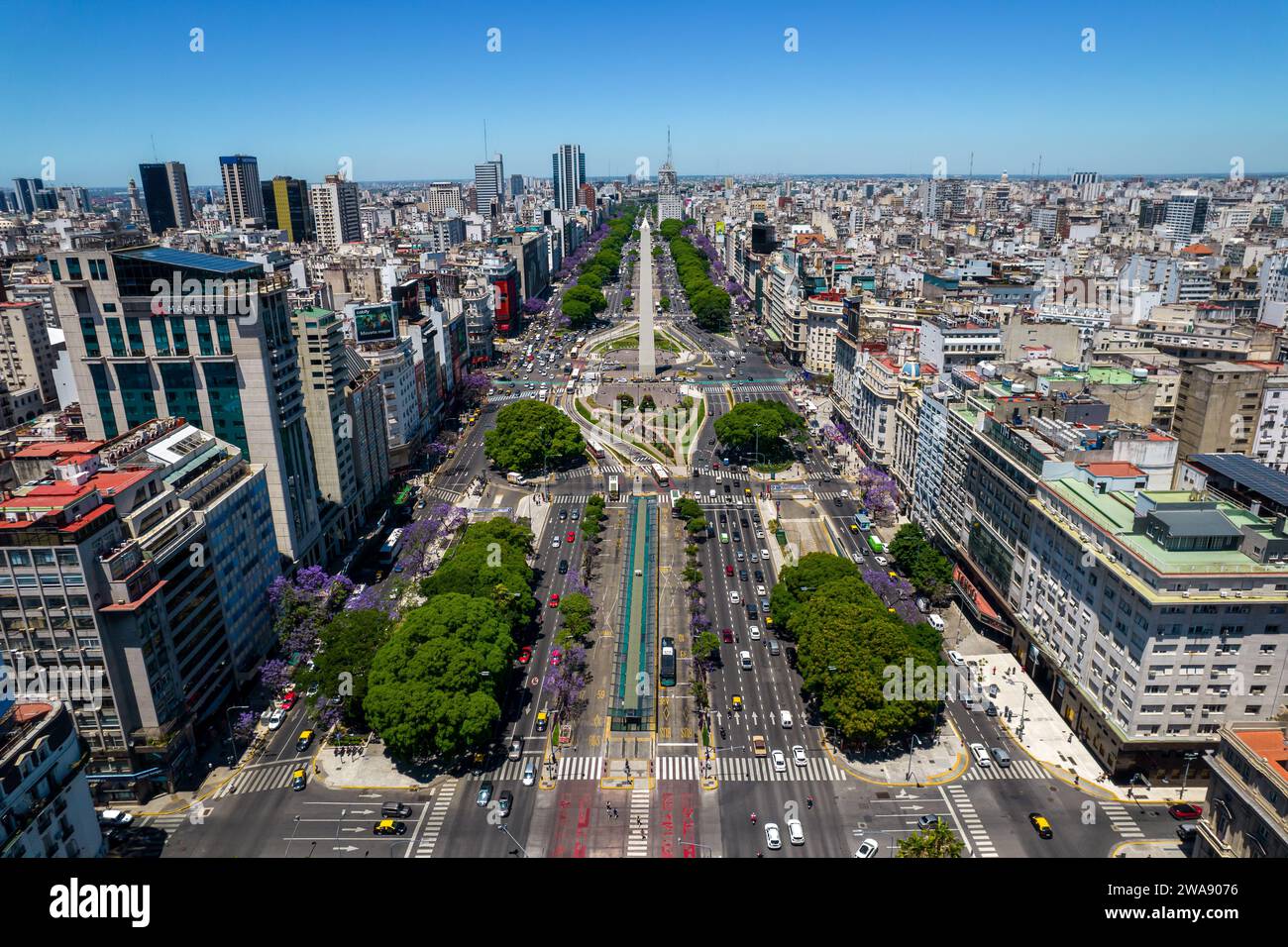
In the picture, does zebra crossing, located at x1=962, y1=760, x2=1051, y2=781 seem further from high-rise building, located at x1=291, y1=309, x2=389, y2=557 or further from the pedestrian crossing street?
high-rise building, located at x1=291, y1=309, x2=389, y2=557

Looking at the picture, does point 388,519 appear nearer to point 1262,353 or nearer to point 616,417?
point 616,417

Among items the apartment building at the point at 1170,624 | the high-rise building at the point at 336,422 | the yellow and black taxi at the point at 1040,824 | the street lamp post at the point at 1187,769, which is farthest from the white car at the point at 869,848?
the high-rise building at the point at 336,422

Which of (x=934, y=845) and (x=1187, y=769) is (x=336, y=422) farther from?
(x=1187, y=769)

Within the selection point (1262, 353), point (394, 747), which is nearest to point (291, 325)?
point (394, 747)

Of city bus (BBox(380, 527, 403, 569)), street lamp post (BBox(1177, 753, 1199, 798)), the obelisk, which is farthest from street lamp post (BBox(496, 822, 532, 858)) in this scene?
the obelisk

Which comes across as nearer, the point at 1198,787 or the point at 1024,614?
the point at 1198,787

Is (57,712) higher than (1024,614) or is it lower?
higher
